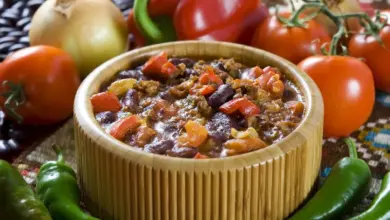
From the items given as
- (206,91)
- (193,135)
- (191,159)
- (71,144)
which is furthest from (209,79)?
(71,144)

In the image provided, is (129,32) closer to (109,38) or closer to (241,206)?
(109,38)

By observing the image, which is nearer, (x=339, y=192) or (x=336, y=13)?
(x=339, y=192)

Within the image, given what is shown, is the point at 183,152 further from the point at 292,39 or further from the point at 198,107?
the point at 292,39

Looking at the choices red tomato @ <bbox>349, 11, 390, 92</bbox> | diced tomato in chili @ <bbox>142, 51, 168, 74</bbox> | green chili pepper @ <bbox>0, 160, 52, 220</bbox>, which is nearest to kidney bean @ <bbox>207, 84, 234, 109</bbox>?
diced tomato in chili @ <bbox>142, 51, 168, 74</bbox>

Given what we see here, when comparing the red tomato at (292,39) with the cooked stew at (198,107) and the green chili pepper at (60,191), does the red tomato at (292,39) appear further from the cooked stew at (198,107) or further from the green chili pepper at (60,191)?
the green chili pepper at (60,191)

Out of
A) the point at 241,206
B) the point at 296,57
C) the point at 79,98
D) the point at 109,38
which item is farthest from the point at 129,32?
the point at 241,206

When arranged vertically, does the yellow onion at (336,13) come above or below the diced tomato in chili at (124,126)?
below

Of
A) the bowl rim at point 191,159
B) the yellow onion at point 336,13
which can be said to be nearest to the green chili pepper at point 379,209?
the bowl rim at point 191,159
